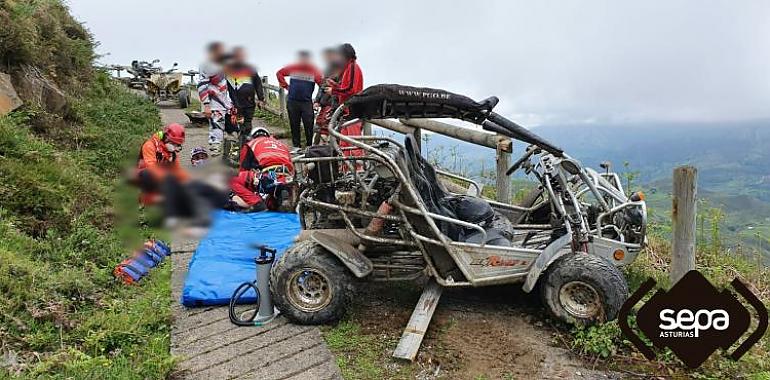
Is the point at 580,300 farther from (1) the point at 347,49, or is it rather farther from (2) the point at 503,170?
(1) the point at 347,49

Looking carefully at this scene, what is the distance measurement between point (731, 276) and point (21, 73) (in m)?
8.85

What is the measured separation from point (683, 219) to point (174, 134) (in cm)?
369

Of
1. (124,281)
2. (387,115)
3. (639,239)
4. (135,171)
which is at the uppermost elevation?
(387,115)

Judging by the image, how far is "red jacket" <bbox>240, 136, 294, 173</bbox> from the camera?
5457mm

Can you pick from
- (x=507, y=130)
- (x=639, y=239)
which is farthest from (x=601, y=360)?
(x=507, y=130)

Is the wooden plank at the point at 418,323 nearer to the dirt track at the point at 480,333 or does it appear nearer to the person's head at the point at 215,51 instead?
the dirt track at the point at 480,333

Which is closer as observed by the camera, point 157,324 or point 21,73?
point 157,324

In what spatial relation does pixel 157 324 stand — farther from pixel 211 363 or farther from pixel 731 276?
pixel 731 276

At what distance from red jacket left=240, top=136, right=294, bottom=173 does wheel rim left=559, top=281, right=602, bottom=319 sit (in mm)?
2676

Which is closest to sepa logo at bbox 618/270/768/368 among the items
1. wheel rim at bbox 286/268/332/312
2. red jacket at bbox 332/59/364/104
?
wheel rim at bbox 286/268/332/312

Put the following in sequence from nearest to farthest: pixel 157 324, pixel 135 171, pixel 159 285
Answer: pixel 135 171, pixel 157 324, pixel 159 285

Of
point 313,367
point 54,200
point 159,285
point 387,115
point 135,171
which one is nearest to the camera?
point 135,171

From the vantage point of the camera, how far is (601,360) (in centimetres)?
384

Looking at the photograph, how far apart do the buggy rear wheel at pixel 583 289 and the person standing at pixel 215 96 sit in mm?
2521
